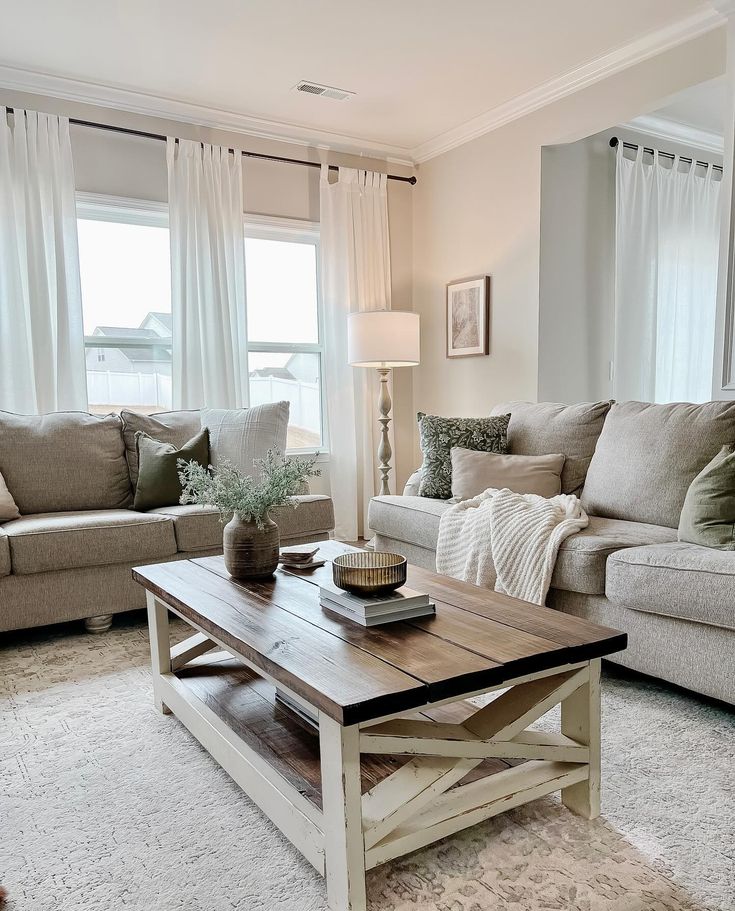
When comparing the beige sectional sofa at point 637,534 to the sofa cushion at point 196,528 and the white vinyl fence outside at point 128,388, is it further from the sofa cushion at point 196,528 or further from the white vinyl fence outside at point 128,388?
the white vinyl fence outside at point 128,388

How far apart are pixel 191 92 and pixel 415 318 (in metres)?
1.81

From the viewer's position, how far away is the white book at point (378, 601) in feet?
5.38

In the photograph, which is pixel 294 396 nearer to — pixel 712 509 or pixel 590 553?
pixel 590 553

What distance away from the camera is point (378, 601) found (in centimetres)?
166

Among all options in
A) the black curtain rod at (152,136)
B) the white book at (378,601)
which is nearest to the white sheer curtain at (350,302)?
the black curtain rod at (152,136)

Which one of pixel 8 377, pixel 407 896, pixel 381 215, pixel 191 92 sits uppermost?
pixel 191 92

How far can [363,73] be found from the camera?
3.80 metres

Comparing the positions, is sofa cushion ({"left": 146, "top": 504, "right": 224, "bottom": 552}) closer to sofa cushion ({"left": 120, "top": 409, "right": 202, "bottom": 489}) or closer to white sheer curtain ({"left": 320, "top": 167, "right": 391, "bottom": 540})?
sofa cushion ({"left": 120, "top": 409, "right": 202, "bottom": 489})

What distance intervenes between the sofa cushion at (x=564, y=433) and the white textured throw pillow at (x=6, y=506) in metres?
2.24

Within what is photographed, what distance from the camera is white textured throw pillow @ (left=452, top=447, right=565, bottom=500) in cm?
305

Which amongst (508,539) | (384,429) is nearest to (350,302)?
(384,429)

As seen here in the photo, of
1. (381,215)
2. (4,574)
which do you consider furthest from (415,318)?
(4,574)

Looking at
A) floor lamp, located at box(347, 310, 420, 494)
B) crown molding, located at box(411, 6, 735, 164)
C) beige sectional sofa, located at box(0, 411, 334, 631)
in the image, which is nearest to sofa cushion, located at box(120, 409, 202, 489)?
beige sectional sofa, located at box(0, 411, 334, 631)

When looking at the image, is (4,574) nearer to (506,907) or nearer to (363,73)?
(506,907)
